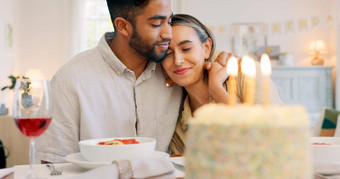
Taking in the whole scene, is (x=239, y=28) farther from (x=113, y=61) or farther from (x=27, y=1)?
(x=113, y=61)

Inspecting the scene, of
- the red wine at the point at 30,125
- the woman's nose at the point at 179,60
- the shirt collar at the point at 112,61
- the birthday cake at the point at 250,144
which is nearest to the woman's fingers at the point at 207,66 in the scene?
the woman's nose at the point at 179,60

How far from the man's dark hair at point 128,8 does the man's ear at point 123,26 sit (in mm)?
19

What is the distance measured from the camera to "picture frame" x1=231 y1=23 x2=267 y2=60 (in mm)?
7562

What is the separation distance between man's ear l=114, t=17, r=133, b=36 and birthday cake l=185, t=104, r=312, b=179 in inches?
52.4

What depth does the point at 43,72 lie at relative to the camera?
7.54 m

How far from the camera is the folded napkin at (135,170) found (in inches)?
30.5

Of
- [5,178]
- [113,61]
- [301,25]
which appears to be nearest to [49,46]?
[301,25]

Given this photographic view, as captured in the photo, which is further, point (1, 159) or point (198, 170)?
point (1, 159)

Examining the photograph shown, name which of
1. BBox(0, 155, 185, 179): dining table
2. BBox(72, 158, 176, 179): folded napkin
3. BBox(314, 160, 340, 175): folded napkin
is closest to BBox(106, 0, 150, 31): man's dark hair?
BBox(0, 155, 185, 179): dining table

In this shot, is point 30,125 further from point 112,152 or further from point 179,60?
point 179,60

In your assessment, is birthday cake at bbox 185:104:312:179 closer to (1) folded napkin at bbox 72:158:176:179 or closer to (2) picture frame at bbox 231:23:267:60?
(1) folded napkin at bbox 72:158:176:179

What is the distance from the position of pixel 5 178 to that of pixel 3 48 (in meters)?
5.97

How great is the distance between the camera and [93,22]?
793 cm

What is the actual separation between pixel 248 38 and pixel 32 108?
23.2ft
